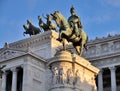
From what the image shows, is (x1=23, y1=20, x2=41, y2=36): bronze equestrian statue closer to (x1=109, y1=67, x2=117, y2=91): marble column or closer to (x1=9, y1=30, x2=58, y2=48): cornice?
(x1=9, y1=30, x2=58, y2=48): cornice

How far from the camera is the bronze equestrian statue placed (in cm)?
5208

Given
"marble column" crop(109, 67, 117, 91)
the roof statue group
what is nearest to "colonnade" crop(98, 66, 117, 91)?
"marble column" crop(109, 67, 117, 91)

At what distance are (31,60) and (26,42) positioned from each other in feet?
20.6

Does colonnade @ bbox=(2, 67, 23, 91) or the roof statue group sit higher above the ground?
colonnade @ bbox=(2, 67, 23, 91)

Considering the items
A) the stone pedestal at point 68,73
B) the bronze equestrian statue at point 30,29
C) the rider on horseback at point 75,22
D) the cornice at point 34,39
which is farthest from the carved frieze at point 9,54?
the stone pedestal at point 68,73

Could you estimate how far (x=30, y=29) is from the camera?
173ft

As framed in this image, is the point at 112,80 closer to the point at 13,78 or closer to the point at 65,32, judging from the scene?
the point at 13,78

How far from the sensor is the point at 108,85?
4772 centimetres

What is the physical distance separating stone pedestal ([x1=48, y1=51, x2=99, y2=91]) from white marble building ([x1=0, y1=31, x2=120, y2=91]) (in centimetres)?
2310

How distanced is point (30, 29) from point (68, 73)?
32.3 m

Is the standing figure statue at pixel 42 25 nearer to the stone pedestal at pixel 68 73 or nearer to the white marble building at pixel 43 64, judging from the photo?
the white marble building at pixel 43 64

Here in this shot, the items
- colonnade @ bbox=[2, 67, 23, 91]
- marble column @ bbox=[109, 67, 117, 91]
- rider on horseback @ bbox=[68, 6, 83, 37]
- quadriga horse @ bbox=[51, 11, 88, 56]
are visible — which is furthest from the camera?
colonnade @ bbox=[2, 67, 23, 91]

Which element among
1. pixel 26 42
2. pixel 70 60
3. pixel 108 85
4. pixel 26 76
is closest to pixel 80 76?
pixel 70 60

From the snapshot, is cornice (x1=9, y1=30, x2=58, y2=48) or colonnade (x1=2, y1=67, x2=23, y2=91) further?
cornice (x1=9, y1=30, x2=58, y2=48)
